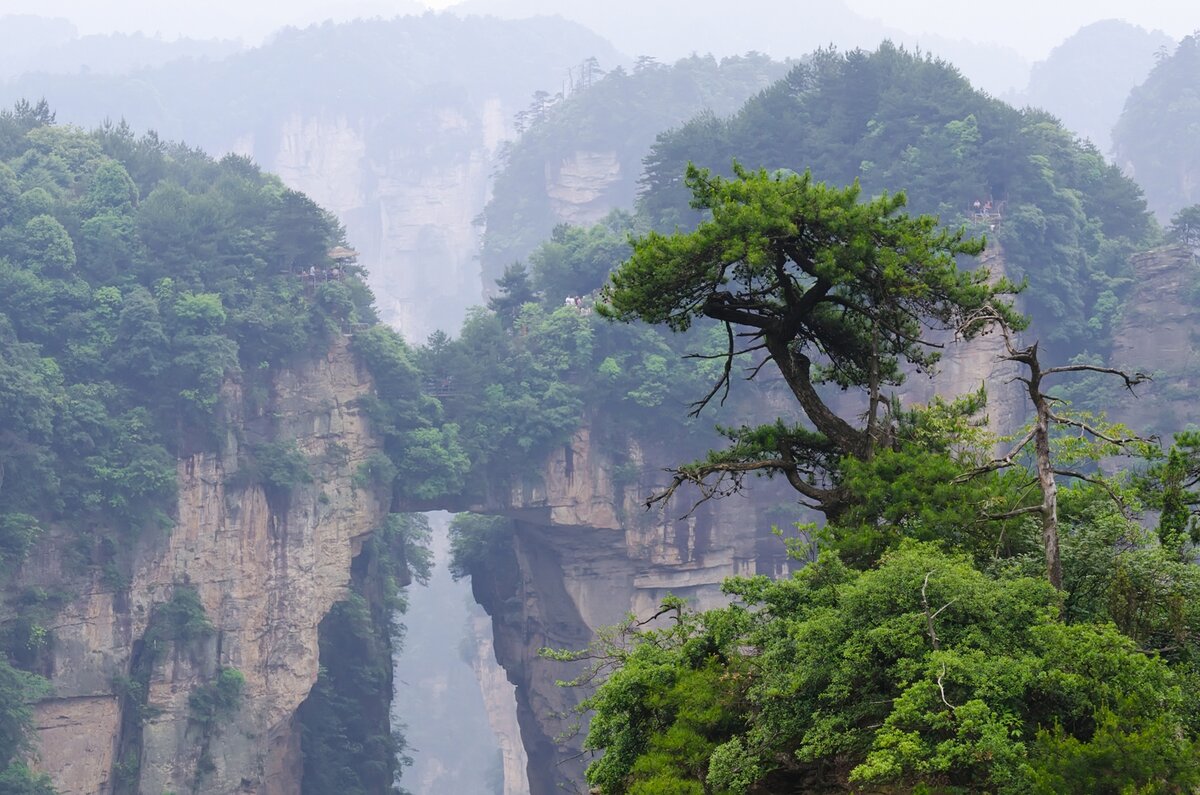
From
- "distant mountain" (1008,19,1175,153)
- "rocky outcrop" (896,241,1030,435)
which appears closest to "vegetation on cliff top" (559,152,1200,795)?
"rocky outcrop" (896,241,1030,435)

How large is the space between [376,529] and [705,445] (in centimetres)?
878

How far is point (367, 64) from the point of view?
9719cm

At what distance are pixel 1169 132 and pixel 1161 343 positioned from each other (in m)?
36.3

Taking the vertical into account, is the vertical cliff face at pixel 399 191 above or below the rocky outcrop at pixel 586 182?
above

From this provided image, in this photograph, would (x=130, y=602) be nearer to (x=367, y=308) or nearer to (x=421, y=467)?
(x=421, y=467)

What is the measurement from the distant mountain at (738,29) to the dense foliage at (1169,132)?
50164 mm

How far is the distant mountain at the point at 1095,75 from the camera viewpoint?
10194 centimetres

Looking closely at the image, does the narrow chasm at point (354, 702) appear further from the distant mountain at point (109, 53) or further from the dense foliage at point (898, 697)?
the distant mountain at point (109, 53)

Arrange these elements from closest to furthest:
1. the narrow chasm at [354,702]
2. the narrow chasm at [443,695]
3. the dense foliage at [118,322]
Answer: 1. the dense foliage at [118,322]
2. the narrow chasm at [354,702]
3. the narrow chasm at [443,695]

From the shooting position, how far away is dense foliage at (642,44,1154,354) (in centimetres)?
3819

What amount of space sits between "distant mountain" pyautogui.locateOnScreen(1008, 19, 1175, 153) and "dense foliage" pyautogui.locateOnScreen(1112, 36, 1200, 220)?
3063 centimetres

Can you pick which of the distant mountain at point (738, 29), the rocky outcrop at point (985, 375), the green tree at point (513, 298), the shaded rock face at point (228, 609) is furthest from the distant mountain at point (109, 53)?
the rocky outcrop at point (985, 375)

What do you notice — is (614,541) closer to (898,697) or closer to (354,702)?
(354,702)

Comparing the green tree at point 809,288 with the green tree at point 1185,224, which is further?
the green tree at point 1185,224
